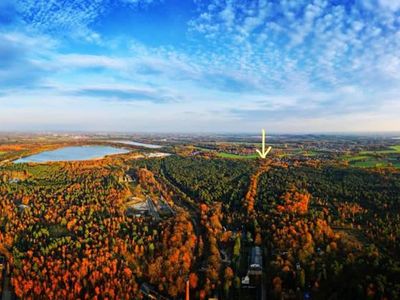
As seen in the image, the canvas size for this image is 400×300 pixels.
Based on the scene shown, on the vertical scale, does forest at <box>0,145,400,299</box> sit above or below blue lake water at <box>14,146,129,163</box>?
below

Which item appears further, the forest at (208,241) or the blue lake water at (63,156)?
the blue lake water at (63,156)

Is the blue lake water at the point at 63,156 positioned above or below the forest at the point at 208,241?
above

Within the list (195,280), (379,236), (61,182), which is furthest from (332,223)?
(61,182)

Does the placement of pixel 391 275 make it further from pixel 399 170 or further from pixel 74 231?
pixel 399 170

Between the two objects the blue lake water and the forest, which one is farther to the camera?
the blue lake water

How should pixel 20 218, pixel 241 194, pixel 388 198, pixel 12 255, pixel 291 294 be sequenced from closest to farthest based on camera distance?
pixel 291 294
pixel 12 255
pixel 20 218
pixel 388 198
pixel 241 194

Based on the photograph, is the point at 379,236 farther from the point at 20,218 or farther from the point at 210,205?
the point at 20,218

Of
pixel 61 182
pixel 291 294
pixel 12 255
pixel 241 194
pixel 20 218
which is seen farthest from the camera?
pixel 61 182

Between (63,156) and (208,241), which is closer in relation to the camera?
(208,241)

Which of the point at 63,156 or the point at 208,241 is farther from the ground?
the point at 63,156

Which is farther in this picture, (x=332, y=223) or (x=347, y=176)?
(x=347, y=176)
